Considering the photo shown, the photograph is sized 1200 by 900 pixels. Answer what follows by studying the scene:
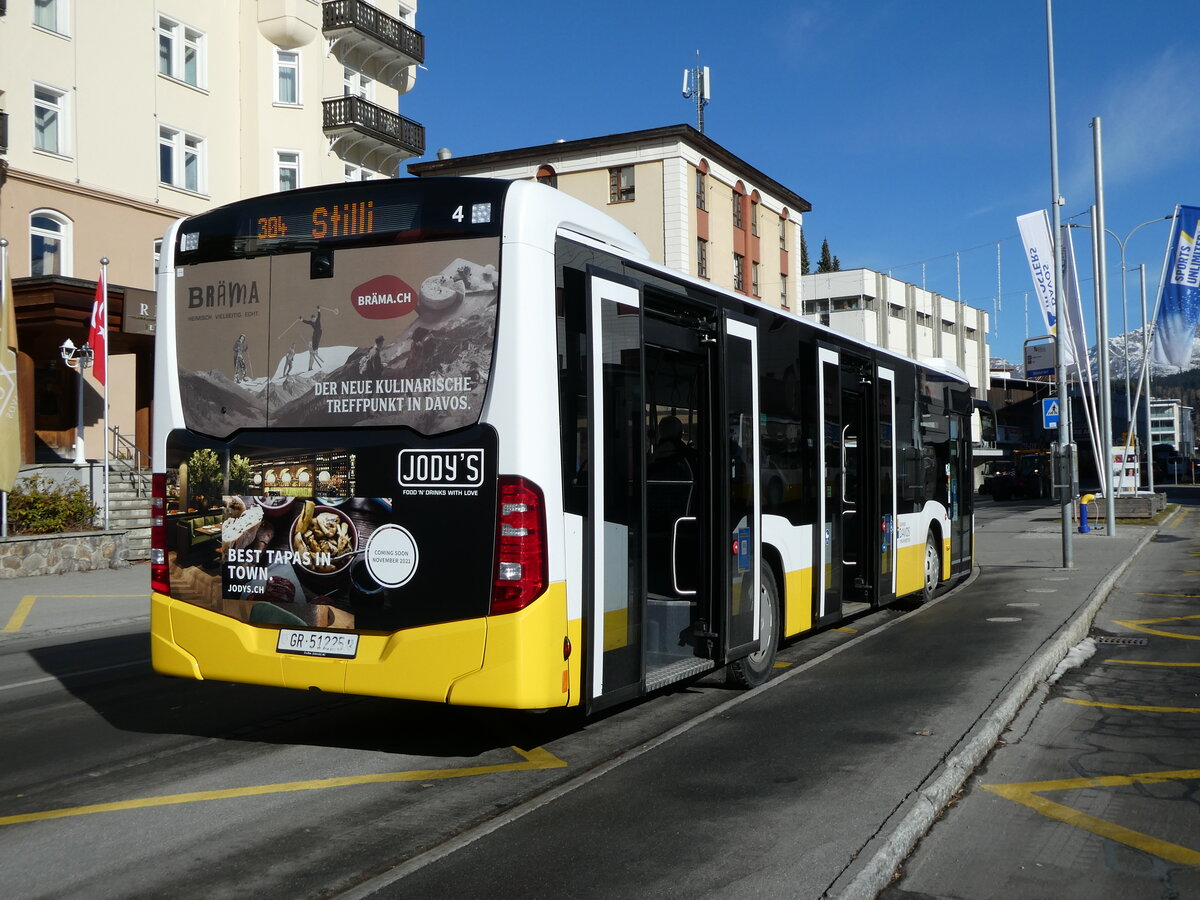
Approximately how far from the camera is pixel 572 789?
5.95 metres

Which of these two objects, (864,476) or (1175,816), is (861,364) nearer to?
(864,476)

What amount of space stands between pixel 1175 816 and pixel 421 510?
4061 mm

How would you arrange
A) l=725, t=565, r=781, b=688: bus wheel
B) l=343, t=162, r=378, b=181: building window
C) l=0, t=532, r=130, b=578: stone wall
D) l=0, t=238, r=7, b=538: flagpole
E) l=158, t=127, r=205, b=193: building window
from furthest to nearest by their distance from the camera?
l=343, t=162, r=378, b=181: building window
l=158, t=127, r=205, b=193: building window
l=0, t=532, r=130, b=578: stone wall
l=0, t=238, r=7, b=538: flagpole
l=725, t=565, r=781, b=688: bus wheel

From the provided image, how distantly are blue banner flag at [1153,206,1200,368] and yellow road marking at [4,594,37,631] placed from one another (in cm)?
2744

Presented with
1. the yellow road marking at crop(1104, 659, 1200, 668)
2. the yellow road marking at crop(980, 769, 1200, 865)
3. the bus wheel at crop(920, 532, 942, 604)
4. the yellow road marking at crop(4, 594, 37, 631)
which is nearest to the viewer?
the yellow road marking at crop(980, 769, 1200, 865)

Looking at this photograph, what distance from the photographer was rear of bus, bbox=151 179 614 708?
6.05 m

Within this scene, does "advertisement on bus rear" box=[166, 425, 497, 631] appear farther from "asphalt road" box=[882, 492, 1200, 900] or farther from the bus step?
"asphalt road" box=[882, 492, 1200, 900]

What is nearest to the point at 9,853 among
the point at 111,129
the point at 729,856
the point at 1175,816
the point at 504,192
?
the point at 729,856

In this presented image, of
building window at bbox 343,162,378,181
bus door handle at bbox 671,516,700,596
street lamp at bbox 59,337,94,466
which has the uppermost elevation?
building window at bbox 343,162,378,181

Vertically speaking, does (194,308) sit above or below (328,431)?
above

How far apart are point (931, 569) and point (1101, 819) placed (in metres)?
9.19

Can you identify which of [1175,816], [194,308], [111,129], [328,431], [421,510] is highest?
[111,129]

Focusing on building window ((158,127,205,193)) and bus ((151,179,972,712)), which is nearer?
bus ((151,179,972,712))

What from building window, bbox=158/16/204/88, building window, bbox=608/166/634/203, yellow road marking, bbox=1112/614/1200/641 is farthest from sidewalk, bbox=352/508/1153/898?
building window, bbox=608/166/634/203
